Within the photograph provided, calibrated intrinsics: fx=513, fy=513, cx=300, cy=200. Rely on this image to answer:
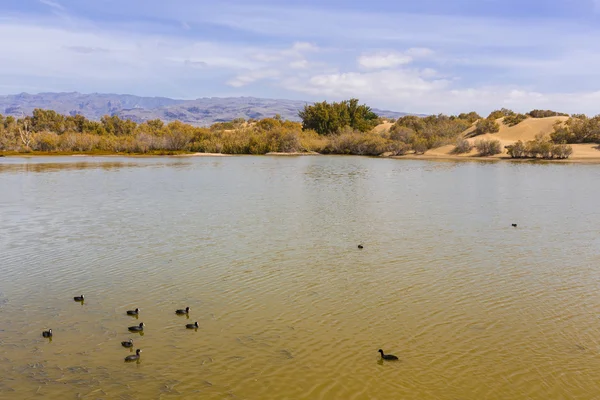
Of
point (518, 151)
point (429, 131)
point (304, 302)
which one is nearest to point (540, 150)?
point (518, 151)

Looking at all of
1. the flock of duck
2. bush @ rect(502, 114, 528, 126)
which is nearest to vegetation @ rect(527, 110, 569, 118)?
bush @ rect(502, 114, 528, 126)

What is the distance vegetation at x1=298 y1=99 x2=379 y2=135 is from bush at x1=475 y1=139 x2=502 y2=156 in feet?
95.4

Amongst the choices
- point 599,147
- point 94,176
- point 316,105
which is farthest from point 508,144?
point 94,176

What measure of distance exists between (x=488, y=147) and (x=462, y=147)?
4.04 metres

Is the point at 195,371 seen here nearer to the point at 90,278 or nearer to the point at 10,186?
the point at 90,278

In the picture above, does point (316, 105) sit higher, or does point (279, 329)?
point (316, 105)

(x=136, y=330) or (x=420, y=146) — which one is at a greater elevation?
(x=420, y=146)

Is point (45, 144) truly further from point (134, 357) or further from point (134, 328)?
point (134, 357)

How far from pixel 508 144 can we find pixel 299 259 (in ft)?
189

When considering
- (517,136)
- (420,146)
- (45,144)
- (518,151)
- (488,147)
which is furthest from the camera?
(45,144)

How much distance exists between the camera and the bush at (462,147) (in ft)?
211

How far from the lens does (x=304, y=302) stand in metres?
9.91

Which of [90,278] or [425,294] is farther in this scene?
[90,278]

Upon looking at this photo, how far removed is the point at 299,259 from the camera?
43.1 ft
